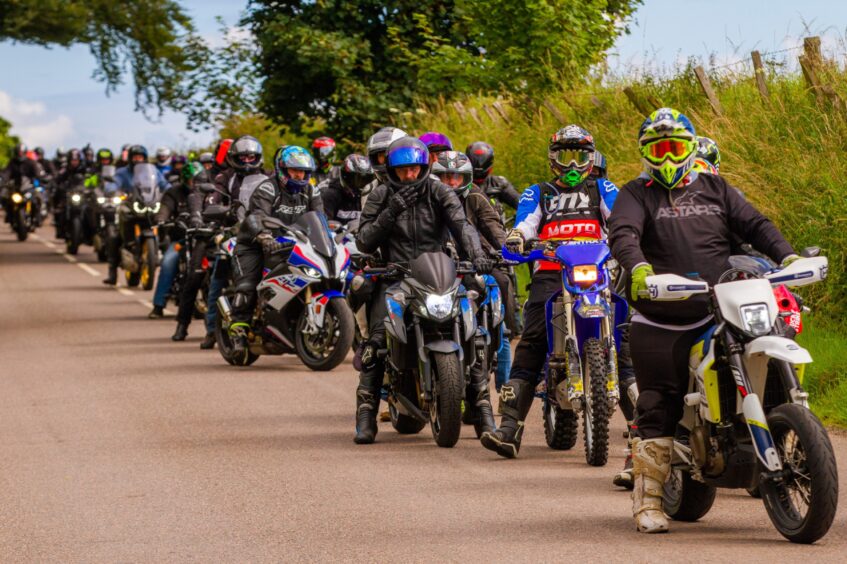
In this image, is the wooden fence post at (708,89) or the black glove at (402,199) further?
the wooden fence post at (708,89)

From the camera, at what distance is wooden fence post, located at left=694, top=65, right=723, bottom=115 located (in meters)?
18.8

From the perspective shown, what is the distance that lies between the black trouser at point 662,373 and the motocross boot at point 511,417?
8.26ft

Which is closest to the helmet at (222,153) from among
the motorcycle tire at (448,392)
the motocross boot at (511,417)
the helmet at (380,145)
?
the helmet at (380,145)

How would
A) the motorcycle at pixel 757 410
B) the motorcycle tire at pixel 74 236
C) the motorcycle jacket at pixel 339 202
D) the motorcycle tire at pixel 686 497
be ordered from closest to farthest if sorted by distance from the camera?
the motorcycle at pixel 757 410
the motorcycle tire at pixel 686 497
the motorcycle jacket at pixel 339 202
the motorcycle tire at pixel 74 236

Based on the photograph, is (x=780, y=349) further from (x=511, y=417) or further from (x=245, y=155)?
(x=245, y=155)

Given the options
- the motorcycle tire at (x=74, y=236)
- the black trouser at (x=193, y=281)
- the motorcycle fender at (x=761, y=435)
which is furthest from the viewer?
the motorcycle tire at (x=74, y=236)

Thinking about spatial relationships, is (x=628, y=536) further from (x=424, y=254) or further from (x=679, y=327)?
(x=424, y=254)

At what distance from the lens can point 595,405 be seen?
10.3 m

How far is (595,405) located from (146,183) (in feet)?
58.7

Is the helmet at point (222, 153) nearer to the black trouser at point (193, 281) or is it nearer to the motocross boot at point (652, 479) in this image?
the black trouser at point (193, 281)

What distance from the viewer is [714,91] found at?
20.2 meters

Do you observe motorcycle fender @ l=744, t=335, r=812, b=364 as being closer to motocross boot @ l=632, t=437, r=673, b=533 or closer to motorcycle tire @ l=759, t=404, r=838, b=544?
motorcycle tire @ l=759, t=404, r=838, b=544

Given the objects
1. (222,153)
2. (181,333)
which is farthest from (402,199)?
(181,333)

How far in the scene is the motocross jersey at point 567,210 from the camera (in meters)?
11.0
